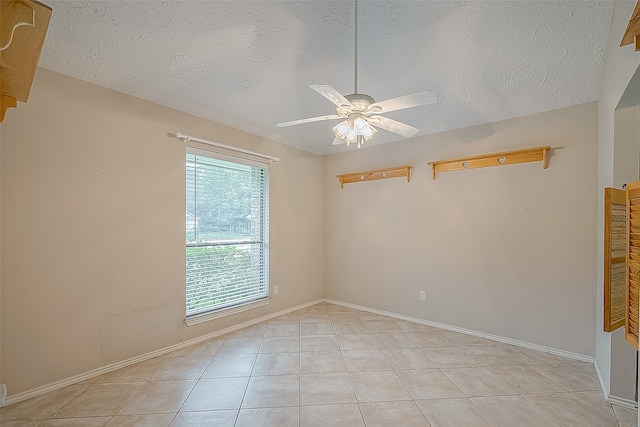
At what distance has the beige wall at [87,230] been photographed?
2.02m

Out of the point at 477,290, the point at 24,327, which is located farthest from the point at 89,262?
the point at 477,290

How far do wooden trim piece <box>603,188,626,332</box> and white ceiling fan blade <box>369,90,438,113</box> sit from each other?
108 cm

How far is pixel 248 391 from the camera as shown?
2121 mm

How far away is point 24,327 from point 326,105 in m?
3.08

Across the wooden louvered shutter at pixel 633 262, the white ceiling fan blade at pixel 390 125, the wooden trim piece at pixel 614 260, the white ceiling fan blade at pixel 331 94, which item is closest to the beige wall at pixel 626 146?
the wooden trim piece at pixel 614 260

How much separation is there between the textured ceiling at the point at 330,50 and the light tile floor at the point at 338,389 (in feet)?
7.94

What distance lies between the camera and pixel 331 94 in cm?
169

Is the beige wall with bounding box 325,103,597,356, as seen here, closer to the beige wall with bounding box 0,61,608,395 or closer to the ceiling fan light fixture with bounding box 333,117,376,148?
the beige wall with bounding box 0,61,608,395

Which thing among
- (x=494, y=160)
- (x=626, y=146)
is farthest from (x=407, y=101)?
(x=494, y=160)

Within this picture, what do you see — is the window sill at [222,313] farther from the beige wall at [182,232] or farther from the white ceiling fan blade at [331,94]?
the white ceiling fan blade at [331,94]

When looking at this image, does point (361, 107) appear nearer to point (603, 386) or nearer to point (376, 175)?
point (376, 175)

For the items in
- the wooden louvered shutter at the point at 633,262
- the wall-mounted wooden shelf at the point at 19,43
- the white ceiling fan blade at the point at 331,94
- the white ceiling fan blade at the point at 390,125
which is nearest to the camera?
the wall-mounted wooden shelf at the point at 19,43

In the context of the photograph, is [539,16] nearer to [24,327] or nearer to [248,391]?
[248,391]

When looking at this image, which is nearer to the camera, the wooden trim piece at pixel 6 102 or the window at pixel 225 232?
the wooden trim piece at pixel 6 102
